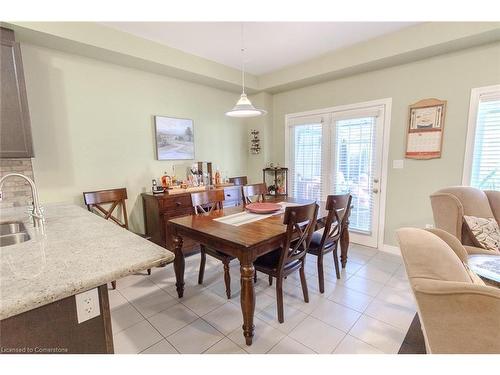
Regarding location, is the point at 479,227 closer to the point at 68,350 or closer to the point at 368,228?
the point at 368,228

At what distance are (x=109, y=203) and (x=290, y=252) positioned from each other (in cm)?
222

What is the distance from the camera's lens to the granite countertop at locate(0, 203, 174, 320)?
0.78 metres

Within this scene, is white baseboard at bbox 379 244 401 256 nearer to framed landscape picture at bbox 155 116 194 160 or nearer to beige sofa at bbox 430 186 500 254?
beige sofa at bbox 430 186 500 254

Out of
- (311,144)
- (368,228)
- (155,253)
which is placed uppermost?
(311,144)

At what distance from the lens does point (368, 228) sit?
3.49m

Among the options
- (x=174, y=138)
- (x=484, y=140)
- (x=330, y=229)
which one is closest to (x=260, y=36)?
(x=174, y=138)

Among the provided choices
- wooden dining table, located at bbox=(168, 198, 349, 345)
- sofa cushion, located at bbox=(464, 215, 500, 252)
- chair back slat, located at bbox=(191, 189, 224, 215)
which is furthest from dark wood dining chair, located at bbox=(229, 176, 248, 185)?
sofa cushion, located at bbox=(464, 215, 500, 252)

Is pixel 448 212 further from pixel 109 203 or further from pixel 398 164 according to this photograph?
pixel 109 203

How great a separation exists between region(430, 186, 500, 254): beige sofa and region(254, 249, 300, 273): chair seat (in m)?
1.34

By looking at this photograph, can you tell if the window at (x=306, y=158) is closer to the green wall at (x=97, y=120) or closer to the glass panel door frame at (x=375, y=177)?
the glass panel door frame at (x=375, y=177)

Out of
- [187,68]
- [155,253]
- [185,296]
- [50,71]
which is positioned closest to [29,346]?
[155,253]

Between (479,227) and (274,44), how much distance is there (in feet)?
9.13

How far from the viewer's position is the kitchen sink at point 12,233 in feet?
4.96

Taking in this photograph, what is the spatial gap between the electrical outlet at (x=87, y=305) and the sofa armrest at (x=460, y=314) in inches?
50.2
